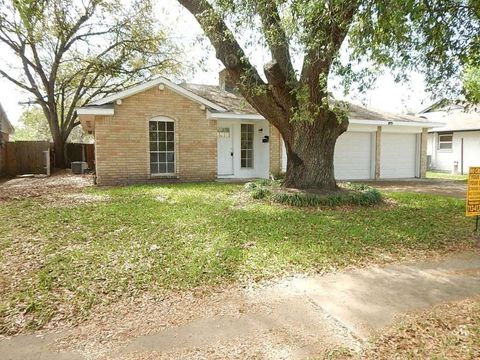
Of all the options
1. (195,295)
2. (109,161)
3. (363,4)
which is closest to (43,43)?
(109,161)

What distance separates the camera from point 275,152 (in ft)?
48.6

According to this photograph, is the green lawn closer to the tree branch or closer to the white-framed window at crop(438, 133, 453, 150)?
the tree branch

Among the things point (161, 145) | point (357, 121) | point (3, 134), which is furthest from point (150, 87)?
point (3, 134)

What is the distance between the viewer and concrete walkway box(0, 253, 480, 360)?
9.27ft

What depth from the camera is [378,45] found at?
6.26 metres

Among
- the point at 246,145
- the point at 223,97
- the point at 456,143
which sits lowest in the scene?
the point at 246,145

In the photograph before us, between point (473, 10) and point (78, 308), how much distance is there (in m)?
8.01

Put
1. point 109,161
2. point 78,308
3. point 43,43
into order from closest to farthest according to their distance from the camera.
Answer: point 78,308
point 109,161
point 43,43

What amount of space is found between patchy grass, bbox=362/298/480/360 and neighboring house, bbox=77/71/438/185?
7942 millimetres

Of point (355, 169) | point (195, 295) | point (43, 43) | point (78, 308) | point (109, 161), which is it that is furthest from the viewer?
point (43, 43)

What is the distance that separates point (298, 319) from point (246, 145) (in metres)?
12.3

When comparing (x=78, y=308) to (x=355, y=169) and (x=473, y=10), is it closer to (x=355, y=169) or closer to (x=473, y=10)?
(x=473, y=10)

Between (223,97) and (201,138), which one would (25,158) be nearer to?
(201,138)

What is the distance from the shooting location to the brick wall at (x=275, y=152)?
14.8 metres
